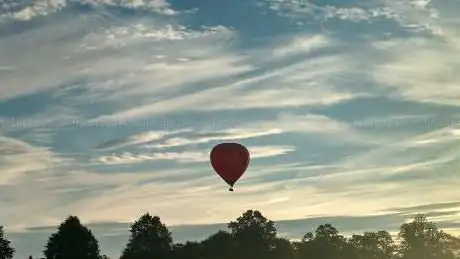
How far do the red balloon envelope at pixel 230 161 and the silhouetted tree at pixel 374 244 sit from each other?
3908 inches

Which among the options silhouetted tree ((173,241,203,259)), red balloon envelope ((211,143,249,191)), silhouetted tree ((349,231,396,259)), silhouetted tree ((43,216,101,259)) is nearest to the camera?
red balloon envelope ((211,143,249,191))

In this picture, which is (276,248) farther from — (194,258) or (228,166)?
(228,166)

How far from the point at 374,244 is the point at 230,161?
354 ft

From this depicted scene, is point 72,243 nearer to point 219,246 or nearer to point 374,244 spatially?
point 219,246

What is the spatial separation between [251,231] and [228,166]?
72.9 meters

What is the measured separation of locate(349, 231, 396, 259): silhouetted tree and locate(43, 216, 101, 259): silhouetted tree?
59885 millimetres

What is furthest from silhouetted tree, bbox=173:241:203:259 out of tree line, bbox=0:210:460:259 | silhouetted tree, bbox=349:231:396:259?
silhouetted tree, bbox=349:231:396:259

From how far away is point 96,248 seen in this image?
137250 millimetres

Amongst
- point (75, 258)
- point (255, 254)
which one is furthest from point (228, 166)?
point (255, 254)

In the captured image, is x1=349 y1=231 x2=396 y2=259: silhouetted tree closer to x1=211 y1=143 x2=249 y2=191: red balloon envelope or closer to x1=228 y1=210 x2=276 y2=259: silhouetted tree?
x1=228 y1=210 x2=276 y2=259: silhouetted tree

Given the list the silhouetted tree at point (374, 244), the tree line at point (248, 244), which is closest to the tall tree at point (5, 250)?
the tree line at point (248, 244)

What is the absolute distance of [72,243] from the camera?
135m

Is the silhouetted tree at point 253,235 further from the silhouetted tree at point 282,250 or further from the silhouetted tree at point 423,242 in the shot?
the silhouetted tree at point 423,242

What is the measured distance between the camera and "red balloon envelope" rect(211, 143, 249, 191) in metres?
79.4
